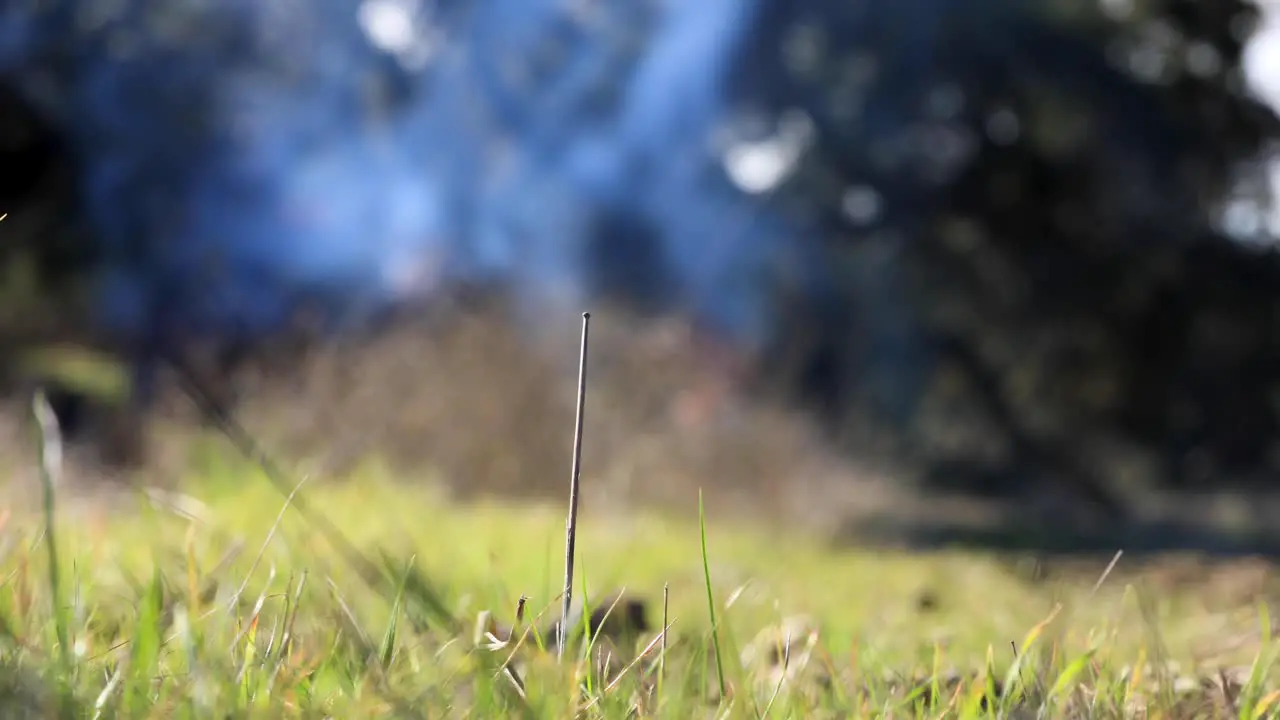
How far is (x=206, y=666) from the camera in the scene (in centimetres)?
73

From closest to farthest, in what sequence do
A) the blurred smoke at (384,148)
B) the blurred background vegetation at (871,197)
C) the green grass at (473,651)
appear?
the green grass at (473,651), the blurred background vegetation at (871,197), the blurred smoke at (384,148)

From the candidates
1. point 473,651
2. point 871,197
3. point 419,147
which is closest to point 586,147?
point 419,147

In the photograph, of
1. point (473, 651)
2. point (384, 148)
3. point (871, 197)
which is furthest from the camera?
point (384, 148)

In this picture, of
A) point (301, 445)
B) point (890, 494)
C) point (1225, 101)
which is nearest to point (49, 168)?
point (301, 445)

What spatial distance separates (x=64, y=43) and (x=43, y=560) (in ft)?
32.9

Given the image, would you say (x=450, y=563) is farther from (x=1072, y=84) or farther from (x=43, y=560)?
(x=1072, y=84)

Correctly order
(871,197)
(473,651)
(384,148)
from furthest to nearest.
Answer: (384,148), (871,197), (473,651)

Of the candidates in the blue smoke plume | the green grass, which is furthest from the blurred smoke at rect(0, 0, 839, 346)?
the green grass

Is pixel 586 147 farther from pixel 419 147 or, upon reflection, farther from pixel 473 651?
pixel 473 651

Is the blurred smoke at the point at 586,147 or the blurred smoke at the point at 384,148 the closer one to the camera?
the blurred smoke at the point at 586,147

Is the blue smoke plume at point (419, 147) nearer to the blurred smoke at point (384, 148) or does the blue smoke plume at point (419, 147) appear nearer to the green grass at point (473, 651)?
the blurred smoke at point (384, 148)

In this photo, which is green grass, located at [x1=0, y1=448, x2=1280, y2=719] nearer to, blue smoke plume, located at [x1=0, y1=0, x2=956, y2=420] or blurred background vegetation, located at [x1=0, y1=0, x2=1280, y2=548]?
blurred background vegetation, located at [x1=0, y1=0, x2=1280, y2=548]

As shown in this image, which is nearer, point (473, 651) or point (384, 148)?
point (473, 651)

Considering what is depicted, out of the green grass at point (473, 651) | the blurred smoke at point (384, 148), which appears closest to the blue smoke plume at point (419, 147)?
the blurred smoke at point (384, 148)
